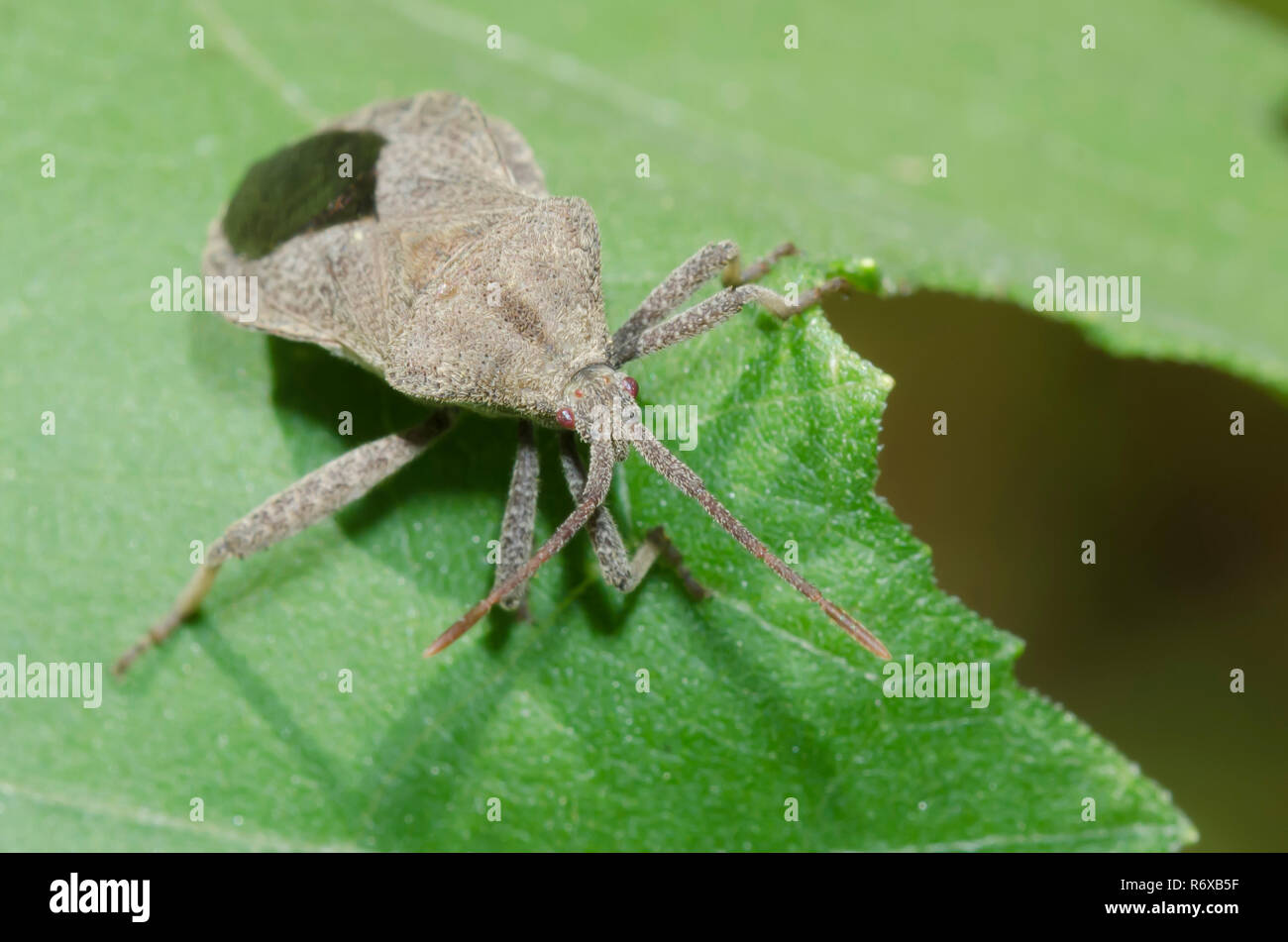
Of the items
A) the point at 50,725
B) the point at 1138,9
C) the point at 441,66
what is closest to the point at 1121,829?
the point at 50,725

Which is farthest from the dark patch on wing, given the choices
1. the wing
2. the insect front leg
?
the insect front leg

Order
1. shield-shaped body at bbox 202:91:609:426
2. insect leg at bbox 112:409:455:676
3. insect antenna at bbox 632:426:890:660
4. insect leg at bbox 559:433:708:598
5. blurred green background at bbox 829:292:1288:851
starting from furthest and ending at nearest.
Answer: blurred green background at bbox 829:292:1288:851
insect leg at bbox 112:409:455:676
shield-shaped body at bbox 202:91:609:426
insect leg at bbox 559:433:708:598
insect antenna at bbox 632:426:890:660

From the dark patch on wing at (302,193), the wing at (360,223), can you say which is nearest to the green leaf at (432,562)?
the wing at (360,223)

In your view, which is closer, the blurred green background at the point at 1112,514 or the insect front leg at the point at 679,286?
the insect front leg at the point at 679,286

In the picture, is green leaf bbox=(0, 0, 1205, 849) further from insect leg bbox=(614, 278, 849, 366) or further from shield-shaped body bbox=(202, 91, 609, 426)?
shield-shaped body bbox=(202, 91, 609, 426)

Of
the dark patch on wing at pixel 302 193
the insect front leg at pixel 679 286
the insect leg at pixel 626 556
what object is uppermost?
the dark patch on wing at pixel 302 193

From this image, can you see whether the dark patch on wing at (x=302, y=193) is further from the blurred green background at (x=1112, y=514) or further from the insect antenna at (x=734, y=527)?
the blurred green background at (x=1112, y=514)
